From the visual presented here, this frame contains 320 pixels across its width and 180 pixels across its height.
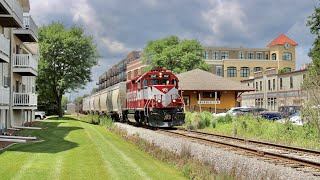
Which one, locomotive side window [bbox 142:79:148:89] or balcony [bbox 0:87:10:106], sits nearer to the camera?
balcony [bbox 0:87:10:106]

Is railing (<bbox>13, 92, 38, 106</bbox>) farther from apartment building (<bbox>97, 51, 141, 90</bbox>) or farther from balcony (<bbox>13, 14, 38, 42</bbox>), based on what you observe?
apartment building (<bbox>97, 51, 141, 90</bbox>)

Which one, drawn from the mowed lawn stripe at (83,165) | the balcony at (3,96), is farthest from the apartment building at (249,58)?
the mowed lawn stripe at (83,165)

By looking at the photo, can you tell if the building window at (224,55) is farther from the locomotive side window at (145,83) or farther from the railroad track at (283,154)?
the railroad track at (283,154)

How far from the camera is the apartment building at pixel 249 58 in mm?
112312

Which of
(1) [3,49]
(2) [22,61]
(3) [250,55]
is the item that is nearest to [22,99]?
(2) [22,61]

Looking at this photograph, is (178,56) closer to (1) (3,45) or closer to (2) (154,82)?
(2) (154,82)

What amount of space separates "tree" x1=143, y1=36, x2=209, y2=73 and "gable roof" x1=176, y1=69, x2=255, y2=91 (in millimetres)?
25812

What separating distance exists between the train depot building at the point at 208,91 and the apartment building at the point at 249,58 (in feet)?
170

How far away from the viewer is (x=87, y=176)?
11.7 m

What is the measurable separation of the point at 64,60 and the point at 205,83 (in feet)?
59.4

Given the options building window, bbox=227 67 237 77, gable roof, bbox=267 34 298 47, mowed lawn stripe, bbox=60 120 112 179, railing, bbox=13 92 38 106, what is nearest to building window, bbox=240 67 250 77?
building window, bbox=227 67 237 77

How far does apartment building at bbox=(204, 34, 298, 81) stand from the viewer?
4422 inches

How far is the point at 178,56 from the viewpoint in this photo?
87.6 m

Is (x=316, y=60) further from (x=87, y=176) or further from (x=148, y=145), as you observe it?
(x=87, y=176)
